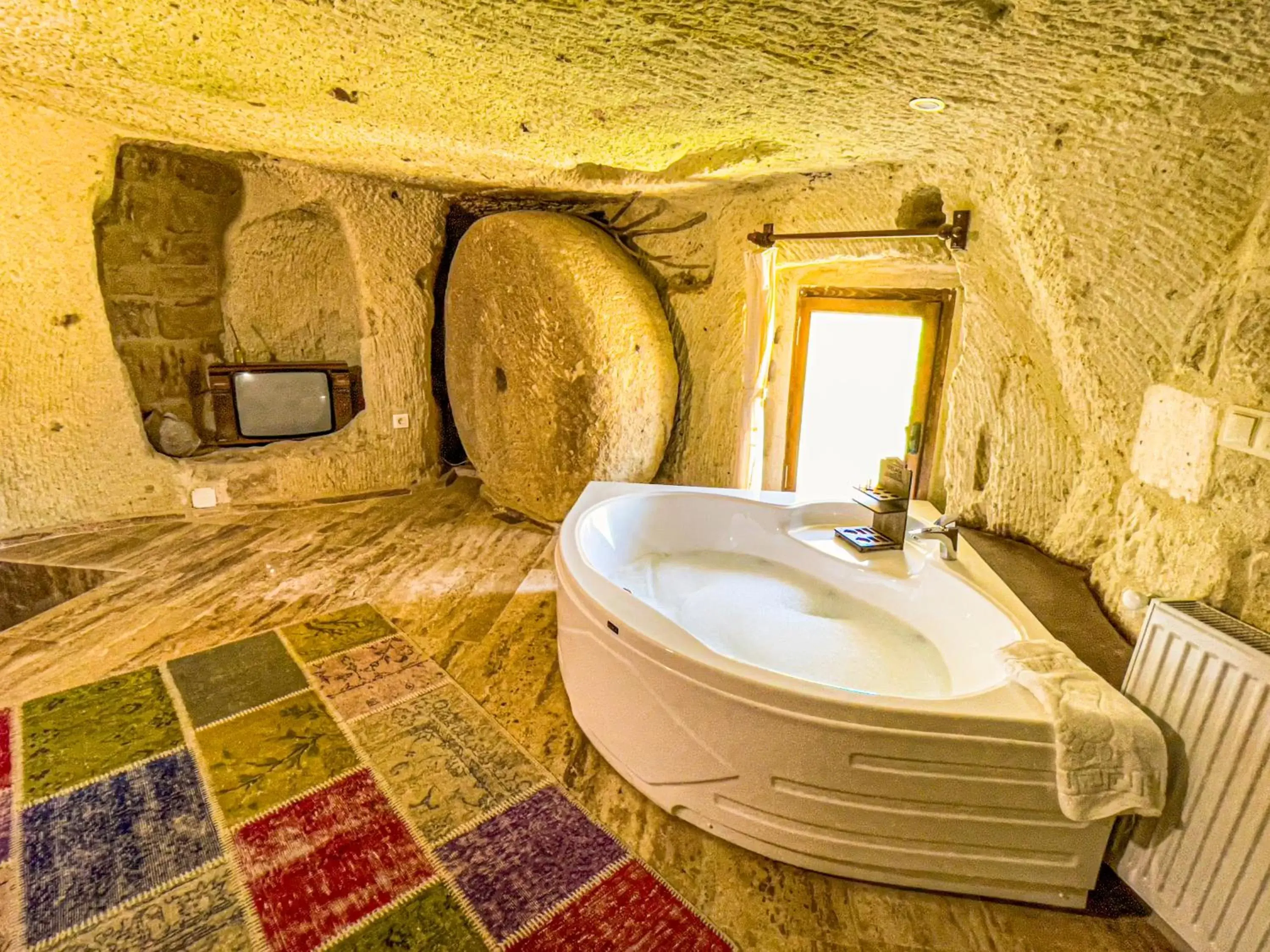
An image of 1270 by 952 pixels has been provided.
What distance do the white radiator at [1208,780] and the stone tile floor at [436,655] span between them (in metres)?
0.17

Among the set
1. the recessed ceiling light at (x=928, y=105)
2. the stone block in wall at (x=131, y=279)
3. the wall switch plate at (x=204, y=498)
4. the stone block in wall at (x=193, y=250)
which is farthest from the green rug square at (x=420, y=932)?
the stone block in wall at (x=193, y=250)

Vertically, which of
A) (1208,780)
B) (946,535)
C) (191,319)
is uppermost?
(191,319)

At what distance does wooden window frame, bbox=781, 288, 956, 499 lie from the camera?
2.80 metres

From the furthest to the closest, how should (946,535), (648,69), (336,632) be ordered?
(336,632), (946,535), (648,69)

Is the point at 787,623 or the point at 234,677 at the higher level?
the point at 787,623

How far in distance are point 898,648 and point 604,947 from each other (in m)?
1.18

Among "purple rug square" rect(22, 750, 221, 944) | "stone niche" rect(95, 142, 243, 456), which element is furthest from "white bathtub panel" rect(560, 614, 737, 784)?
"stone niche" rect(95, 142, 243, 456)

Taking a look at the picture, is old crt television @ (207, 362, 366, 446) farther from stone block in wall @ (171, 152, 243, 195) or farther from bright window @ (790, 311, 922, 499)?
bright window @ (790, 311, 922, 499)

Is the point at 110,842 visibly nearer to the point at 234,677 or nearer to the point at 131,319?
the point at 234,677

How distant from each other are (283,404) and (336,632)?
186cm

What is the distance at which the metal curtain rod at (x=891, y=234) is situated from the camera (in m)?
2.00

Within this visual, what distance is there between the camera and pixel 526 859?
1.31 meters

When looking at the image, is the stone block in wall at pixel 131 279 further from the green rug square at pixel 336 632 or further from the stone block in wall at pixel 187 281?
the green rug square at pixel 336 632

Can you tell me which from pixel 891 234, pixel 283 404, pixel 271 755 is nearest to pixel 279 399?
pixel 283 404
